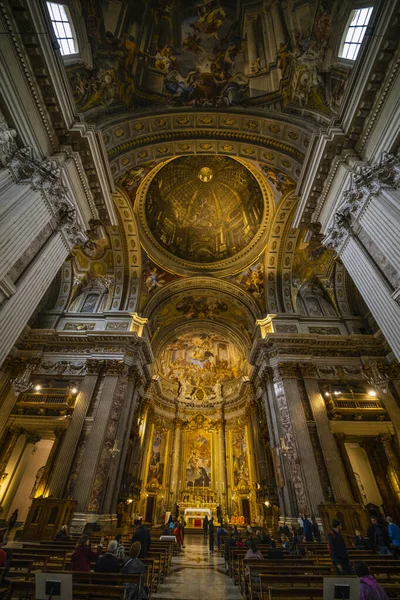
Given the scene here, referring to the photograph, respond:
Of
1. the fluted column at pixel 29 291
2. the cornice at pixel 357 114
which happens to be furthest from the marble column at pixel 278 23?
the fluted column at pixel 29 291

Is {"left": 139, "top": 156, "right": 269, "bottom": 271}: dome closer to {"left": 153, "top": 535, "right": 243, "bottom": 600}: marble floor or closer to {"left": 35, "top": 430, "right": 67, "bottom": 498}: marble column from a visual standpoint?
{"left": 35, "top": 430, "right": 67, "bottom": 498}: marble column

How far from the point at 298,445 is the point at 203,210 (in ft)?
47.5

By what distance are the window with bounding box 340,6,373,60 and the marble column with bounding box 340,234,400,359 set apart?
5.87 m

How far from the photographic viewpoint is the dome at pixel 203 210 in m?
16.4

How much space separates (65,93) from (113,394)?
39.3 feet

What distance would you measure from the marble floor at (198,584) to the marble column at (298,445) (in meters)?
4.22

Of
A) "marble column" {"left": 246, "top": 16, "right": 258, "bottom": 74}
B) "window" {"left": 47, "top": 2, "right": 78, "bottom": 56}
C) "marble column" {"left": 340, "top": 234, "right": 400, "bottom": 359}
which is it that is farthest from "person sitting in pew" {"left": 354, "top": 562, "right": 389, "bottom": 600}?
"marble column" {"left": 246, "top": 16, "right": 258, "bottom": 74}

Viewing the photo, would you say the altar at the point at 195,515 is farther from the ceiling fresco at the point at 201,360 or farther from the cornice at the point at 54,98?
the cornice at the point at 54,98

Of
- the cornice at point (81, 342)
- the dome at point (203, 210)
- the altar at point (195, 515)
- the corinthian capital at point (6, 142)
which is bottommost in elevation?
the altar at point (195, 515)

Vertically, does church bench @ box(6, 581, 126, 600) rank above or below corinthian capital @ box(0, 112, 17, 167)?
below

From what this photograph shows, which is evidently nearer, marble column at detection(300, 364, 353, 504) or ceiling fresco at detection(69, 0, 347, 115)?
ceiling fresco at detection(69, 0, 347, 115)

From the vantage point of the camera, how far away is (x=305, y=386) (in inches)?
553

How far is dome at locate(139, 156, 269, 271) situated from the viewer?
53.9ft

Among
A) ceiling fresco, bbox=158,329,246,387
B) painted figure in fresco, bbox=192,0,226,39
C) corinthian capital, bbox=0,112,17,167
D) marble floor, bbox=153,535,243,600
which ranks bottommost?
marble floor, bbox=153,535,243,600
